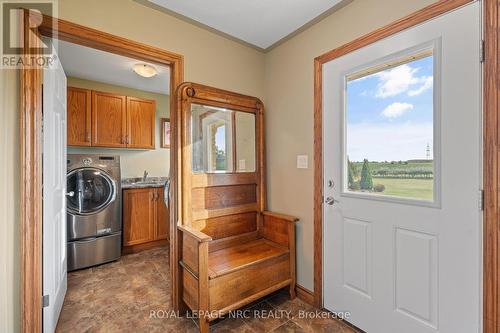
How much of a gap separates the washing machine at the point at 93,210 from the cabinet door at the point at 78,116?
540 millimetres

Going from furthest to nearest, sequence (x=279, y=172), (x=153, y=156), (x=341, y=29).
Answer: (x=153, y=156) → (x=279, y=172) → (x=341, y=29)

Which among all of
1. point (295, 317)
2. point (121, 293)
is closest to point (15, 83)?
point (121, 293)

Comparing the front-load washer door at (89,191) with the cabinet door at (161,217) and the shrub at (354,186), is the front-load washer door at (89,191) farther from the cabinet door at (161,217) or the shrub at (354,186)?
the shrub at (354,186)

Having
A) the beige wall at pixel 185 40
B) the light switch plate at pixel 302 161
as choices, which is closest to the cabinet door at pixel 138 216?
the beige wall at pixel 185 40

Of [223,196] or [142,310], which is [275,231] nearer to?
[223,196]

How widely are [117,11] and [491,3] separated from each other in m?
2.20

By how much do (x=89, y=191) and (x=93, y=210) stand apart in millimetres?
232

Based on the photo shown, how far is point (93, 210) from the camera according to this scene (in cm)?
269

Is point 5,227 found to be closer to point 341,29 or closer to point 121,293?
point 121,293

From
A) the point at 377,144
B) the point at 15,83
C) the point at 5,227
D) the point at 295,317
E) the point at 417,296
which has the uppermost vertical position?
the point at 15,83

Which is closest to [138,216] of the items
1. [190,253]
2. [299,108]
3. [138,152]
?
[138,152]

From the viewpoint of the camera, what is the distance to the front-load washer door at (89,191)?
101 inches

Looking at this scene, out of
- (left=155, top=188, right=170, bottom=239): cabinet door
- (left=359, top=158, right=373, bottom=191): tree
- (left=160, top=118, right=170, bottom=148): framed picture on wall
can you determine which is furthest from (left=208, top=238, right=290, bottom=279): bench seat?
(left=160, top=118, right=170, bottom=148): framed picture on wall

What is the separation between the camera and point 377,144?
61.5 inches
